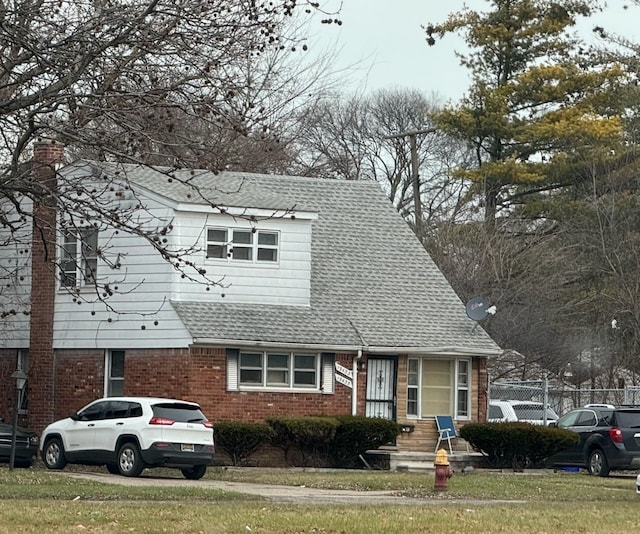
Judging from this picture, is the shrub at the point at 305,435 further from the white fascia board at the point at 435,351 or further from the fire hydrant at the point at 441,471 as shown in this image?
the fire hydrant at the point at 441,471

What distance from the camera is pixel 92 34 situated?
1716 cm

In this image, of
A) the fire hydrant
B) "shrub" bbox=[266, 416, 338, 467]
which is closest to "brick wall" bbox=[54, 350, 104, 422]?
"shrub" bbox=[266, 416, 338, 467]

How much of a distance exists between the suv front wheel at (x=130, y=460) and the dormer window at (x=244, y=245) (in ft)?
20.9

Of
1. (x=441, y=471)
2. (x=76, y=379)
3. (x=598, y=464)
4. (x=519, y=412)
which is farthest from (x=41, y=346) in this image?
(x=519, y=412)

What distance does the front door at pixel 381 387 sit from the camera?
35500 mm

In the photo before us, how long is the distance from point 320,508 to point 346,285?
1643cm

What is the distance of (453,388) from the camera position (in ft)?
120

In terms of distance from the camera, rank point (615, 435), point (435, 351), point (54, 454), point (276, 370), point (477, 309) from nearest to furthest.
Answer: point (54, 454) < point (615, 435) < point (276, 370) < point (435, 351) < point (477, 309)

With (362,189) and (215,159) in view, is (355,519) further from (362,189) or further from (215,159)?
(362,189)

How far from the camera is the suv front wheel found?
94.0 ft

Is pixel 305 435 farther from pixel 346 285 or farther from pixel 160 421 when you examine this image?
pixel 346 285

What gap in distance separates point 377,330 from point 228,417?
459 centimetres

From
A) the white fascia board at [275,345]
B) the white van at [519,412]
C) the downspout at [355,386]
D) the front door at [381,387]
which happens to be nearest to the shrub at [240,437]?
the white fascia board at [275,345]

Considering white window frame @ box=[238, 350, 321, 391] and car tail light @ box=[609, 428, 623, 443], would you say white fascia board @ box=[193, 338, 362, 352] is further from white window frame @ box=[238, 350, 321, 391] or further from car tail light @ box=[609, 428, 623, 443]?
car tail light @ box=[609, 428, 623, 443]
